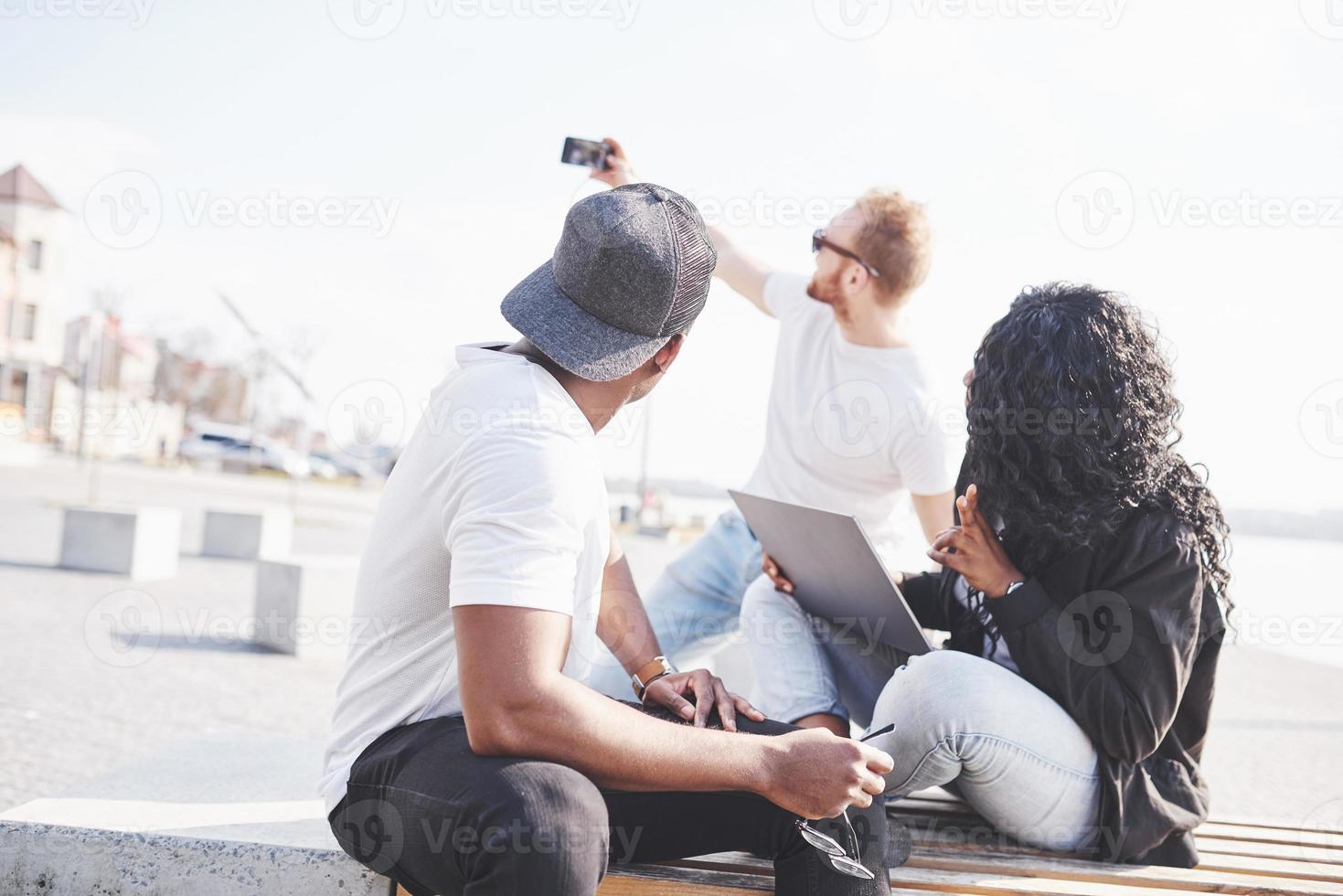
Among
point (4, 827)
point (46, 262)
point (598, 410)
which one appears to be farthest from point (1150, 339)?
point (46, 262)

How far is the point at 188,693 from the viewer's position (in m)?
5.82

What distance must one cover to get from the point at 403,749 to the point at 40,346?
59658 millimetres

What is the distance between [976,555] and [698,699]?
2.42ft

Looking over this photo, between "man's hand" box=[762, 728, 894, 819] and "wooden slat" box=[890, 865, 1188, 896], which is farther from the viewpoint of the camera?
"wooden slat" box=[890, 865, 1188, 896]

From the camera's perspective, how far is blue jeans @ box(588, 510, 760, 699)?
3.98m

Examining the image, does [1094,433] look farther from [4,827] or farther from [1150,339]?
[4,827]

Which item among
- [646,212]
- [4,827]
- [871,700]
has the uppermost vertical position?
[646,212]

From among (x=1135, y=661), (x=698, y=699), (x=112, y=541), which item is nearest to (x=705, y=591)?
(x=698, y=699)

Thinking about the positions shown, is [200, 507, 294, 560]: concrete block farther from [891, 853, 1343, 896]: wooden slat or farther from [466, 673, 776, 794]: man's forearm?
[466, 673, 776, 794]: man's forearm

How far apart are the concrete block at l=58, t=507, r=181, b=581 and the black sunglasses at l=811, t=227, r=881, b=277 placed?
8.32m

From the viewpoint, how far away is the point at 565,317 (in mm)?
1877
